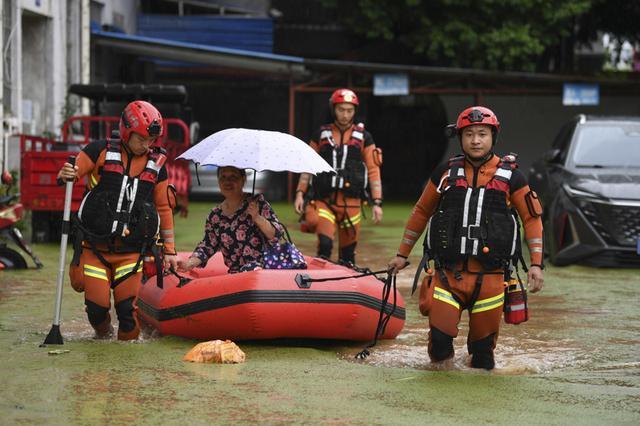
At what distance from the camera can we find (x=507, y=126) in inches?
1148

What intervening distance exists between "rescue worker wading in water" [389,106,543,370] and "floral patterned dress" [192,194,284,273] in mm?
1461

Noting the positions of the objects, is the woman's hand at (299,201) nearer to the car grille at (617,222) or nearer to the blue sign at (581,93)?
the car grille at (617,222)


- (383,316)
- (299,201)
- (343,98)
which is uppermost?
(343,98)

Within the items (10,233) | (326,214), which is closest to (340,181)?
(326,214)

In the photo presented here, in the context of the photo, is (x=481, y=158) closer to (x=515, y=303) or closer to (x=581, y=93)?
(x=515, y=303)

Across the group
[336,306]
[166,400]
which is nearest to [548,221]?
[336,306]

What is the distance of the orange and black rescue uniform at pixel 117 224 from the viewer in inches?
314

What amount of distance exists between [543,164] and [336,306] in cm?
803

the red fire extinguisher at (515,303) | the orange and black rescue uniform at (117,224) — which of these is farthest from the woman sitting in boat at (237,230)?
the red fire extinguisher at (515,303)

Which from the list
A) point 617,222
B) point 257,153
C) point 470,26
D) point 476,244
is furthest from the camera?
point 470,26

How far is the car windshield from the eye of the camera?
1432cm

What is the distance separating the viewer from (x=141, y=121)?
795 centimetres

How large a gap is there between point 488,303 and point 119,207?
252 centimetres

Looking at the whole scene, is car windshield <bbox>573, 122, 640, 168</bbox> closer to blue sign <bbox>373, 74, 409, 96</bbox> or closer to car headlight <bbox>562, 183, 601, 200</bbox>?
car headlight <bbox>562, 183, 601, 200</bbox>
